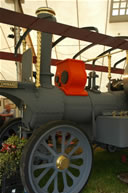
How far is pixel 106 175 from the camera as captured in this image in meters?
2.73

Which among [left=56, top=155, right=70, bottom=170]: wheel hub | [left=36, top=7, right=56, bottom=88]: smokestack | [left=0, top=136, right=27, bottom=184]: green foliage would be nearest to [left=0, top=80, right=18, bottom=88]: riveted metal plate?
[left=36, top=7, right=56, bottom=88]: smokestack

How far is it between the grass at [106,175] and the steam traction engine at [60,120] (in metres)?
0.28

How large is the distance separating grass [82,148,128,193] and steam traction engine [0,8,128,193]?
284 mm

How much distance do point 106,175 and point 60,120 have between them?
1.28 metres

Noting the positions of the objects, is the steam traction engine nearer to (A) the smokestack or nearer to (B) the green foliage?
(A) the smokestack

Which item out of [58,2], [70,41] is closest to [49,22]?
[58,2]

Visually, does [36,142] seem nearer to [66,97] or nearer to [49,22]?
[66,97]

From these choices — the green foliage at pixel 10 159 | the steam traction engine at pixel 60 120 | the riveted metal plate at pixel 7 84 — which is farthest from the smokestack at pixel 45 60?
the green foliage at pixel 10 159

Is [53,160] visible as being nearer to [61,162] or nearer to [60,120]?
[61,162]

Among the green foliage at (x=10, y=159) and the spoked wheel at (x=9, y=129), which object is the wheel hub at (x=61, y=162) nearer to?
the green foliage at (x=10, y=159)

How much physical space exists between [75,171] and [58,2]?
326 inches

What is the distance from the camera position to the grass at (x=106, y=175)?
2346mm

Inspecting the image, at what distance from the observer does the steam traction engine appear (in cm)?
197

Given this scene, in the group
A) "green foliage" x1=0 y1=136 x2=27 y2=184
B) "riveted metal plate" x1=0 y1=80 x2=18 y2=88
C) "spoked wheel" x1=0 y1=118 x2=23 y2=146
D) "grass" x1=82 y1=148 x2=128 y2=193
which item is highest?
"riveted metal plate" x1=0 y1=80 x2=18 y2=88
